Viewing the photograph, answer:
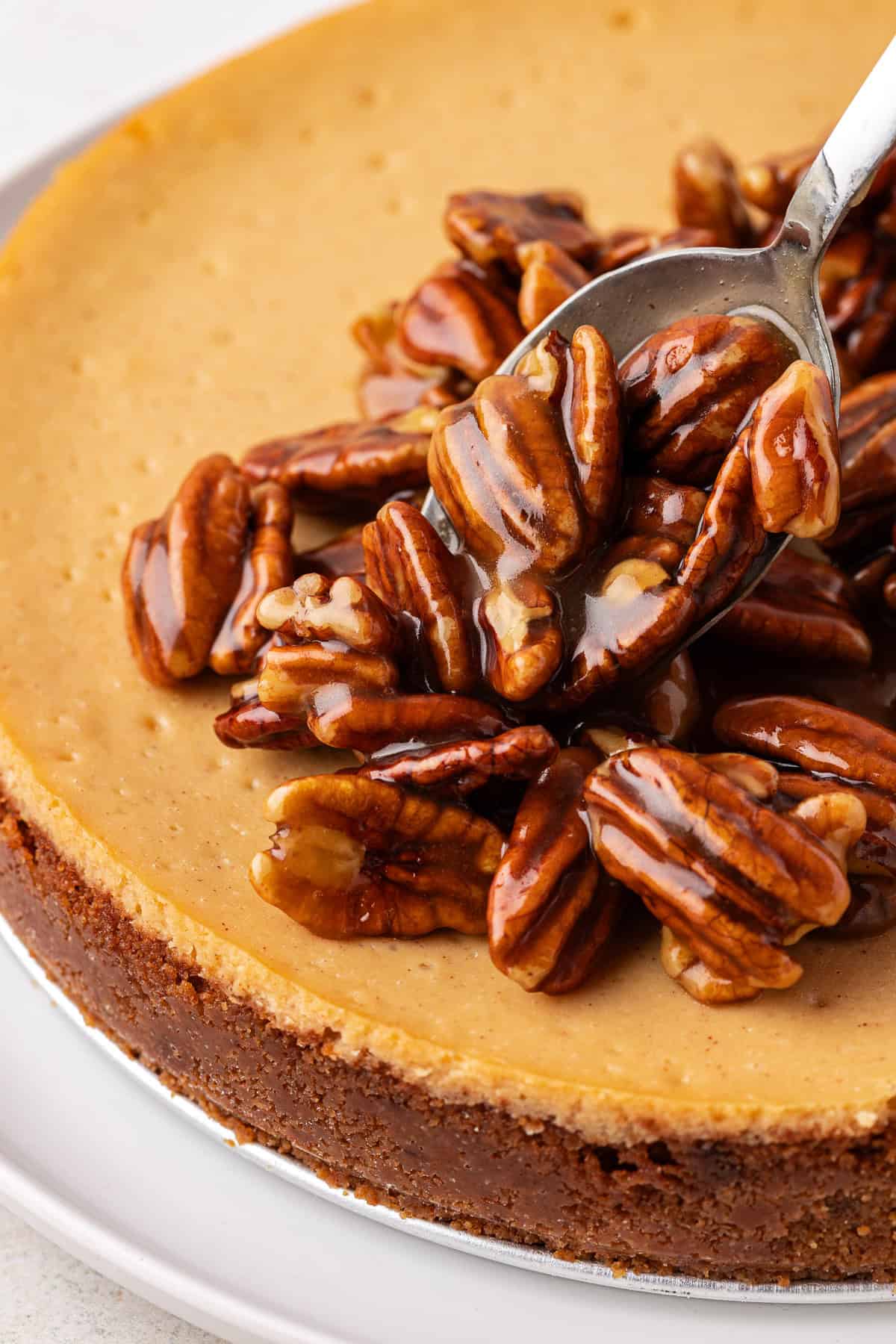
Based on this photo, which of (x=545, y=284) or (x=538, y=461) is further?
(x=545, y=284)

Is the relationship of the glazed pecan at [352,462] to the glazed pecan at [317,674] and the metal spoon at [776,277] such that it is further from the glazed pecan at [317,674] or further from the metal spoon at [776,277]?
the glazed pecan at [317,674]

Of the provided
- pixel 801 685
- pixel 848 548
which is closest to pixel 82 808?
pixel 801 685

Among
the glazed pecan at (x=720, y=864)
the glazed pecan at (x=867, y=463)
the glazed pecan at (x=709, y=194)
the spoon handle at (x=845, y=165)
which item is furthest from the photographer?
the glazed pecan at (x=709, y=194)

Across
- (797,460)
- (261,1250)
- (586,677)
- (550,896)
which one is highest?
(797,460)

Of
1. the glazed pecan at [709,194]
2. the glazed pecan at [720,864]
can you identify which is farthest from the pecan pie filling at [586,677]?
the glazed pecan at [709,194]

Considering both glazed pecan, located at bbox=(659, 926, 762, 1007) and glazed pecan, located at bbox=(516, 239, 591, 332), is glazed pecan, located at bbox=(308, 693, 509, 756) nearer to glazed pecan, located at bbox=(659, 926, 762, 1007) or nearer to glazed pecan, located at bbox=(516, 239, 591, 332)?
glazed pecan, located at bbox=(659, 926, 762, 1007)

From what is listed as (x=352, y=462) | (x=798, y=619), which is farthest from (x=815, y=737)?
(x=352, y=462)

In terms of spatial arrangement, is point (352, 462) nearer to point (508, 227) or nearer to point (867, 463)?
point (508, 227)

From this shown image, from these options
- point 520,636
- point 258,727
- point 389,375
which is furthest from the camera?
point 389,375
